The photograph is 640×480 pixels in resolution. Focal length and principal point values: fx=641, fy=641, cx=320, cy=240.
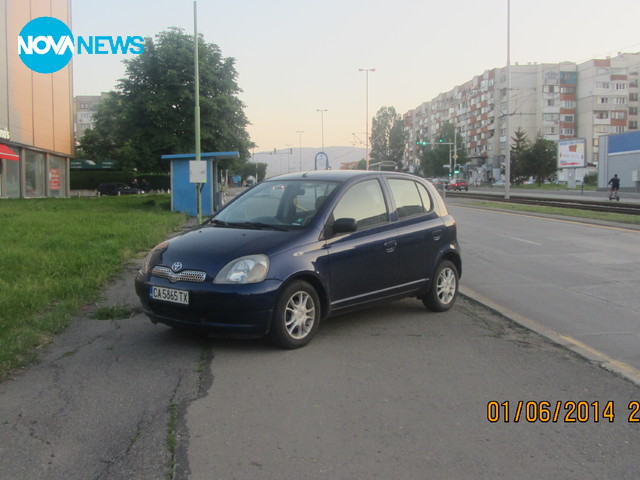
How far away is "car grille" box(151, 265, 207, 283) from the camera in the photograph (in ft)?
17.6

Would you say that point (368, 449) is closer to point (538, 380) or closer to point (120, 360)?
point (538, 380)

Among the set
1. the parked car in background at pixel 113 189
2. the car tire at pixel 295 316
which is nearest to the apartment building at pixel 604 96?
the parked car in background at pixel 113 189

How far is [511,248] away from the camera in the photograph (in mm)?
14148

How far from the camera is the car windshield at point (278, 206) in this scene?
20.1 feet

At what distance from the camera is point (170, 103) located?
33.5 metres

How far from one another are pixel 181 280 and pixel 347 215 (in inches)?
68.8

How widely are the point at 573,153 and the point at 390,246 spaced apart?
6667cm

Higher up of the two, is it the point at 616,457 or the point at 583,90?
the point at 583,90

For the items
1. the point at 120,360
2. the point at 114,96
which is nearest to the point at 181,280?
the point at 120,360

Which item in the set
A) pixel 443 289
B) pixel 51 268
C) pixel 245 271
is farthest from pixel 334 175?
pixel 51 268

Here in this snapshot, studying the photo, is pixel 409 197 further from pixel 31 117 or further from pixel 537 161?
pixel 537 161

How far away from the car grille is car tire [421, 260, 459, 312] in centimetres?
289

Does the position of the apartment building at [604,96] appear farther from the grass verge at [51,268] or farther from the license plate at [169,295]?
the license plate at [169,295]
